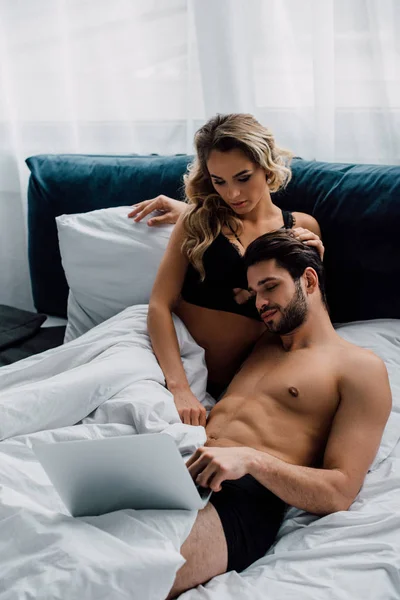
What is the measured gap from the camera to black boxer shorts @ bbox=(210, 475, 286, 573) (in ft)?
4.32

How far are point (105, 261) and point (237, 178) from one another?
0.55m

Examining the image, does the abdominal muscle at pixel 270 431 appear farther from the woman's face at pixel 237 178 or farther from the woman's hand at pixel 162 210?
the woman's hand at pixel 162 210

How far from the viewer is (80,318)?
2.19 meters

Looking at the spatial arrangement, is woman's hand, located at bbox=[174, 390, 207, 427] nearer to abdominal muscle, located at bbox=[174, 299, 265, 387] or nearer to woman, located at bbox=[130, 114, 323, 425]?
woman, located at bbox=[130, 114, 323, 425]

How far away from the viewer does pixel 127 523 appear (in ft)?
3.94

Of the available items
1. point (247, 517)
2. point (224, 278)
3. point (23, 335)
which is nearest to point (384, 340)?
point (224, 278)

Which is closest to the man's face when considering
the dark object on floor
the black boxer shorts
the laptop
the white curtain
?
the black boxer shorts

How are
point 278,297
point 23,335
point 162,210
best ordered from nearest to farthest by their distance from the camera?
point 278,297 < point 162,210 < point 23,335

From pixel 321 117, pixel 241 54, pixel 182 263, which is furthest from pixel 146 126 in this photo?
pixel 182 263

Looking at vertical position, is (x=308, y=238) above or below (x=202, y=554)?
above

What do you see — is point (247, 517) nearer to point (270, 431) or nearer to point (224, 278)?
point (270, 431)

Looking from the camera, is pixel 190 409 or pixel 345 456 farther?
pixel 190 409

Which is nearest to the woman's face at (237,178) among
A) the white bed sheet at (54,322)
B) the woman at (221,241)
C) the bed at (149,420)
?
the woman at (221,241)

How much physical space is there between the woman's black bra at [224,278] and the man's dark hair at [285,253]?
171mm
